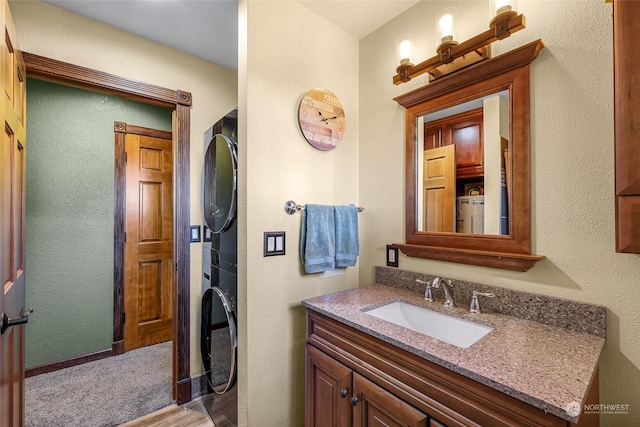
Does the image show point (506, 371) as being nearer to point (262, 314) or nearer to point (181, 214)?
point (262, 314)

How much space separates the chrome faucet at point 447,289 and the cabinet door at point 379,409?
0.53 metres

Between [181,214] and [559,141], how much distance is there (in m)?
2.12

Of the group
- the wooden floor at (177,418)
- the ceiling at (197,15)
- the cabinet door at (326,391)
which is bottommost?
the wooden floor at (177,418)

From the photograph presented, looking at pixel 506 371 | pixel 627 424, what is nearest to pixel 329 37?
pixel 506 371

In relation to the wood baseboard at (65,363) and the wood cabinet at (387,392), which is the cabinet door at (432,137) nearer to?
the wood cabinet at (387,392)

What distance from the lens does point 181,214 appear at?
2.01 meters

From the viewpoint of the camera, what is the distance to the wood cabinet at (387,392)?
76cm

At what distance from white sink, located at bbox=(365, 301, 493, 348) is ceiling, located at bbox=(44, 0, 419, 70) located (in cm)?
162

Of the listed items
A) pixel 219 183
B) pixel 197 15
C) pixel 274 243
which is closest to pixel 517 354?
pixel 274 243

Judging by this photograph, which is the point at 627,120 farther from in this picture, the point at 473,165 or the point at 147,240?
the point at 147,240

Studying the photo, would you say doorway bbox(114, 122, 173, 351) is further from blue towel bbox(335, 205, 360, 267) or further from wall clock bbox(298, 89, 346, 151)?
blue towel bbox(335, 205, 360, 267)

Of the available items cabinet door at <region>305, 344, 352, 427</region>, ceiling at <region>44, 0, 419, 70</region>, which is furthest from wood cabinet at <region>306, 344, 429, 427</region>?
ceiling at <region>44, 0, 419, 70</region>

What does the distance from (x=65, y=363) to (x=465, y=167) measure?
3320mm

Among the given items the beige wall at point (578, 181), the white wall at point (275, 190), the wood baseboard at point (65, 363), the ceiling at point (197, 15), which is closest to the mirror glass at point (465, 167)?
the beige wall at point (578, 181)
